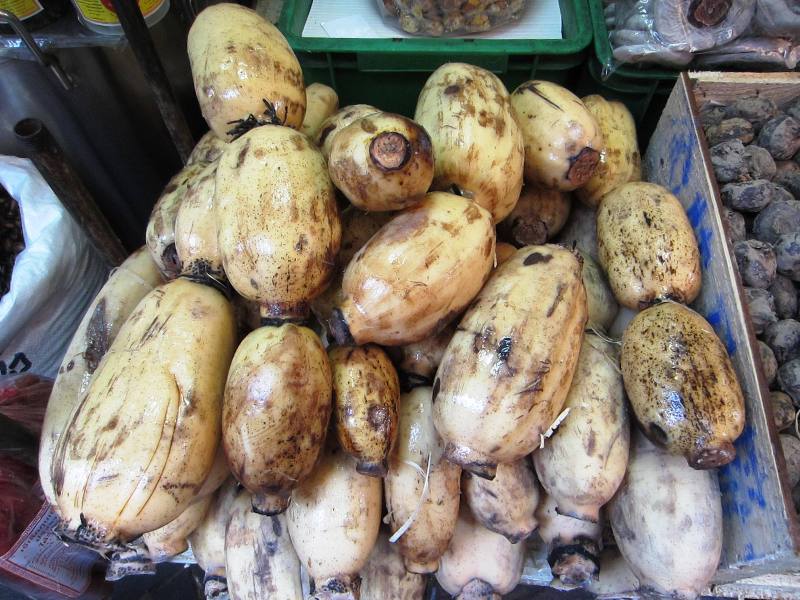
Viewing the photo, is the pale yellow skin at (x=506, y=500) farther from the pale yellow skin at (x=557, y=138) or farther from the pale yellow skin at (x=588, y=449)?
the pale yellow skin at (x=557, y=138)

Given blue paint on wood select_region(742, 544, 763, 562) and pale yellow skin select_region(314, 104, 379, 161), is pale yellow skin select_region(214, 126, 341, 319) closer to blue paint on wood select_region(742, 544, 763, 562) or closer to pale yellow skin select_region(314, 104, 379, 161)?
pale yellow skin select_region(314, 104, 379, 161)

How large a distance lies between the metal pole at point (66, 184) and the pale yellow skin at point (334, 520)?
1.23 meters

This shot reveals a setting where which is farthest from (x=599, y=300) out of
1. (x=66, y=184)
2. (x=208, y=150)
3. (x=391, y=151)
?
(x=66, y=184)

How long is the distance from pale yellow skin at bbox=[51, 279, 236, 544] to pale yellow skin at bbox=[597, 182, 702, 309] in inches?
40.0

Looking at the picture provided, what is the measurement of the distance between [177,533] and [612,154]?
1.62 metres

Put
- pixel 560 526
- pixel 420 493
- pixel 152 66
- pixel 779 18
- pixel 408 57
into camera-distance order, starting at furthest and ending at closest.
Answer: pixel 408 57 < pixel 779 18 < pixel 152 66 < pixel 560 526 < pixel 420 493

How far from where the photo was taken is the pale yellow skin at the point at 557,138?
58.6 inches

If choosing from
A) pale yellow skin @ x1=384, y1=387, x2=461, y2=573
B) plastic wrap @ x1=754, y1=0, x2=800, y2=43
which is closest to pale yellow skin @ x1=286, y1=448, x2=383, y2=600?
pale yellow skin @ x1=384, y1=387, x2=461, y2=573

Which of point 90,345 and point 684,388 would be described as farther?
point 90,345

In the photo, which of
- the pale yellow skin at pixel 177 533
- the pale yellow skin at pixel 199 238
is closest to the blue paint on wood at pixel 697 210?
the pale yellow skin at pixel 199 238

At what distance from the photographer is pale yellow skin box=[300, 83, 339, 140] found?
170 centimetres

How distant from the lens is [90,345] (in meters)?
1.48

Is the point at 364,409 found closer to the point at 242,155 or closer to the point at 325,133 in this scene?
the point at 242,155

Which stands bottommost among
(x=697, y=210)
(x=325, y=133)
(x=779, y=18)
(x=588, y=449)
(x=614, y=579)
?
(x=614, y=579)
